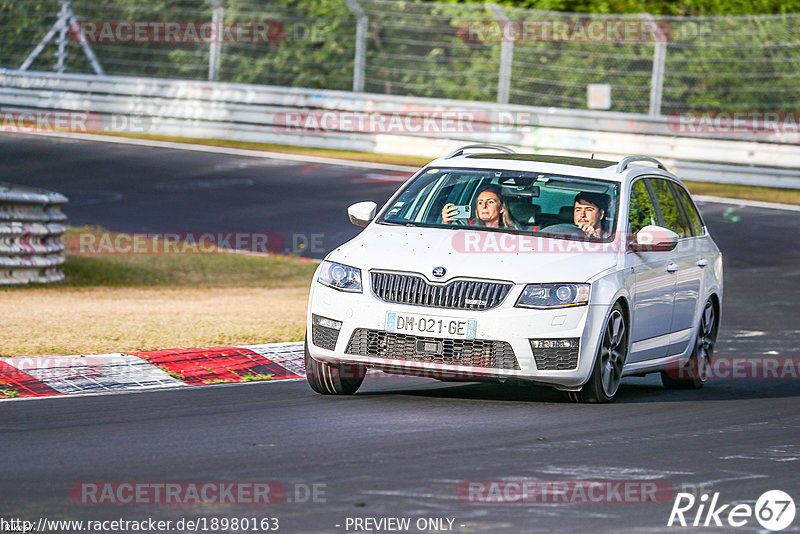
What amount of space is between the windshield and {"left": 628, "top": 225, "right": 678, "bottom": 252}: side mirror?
183 mm

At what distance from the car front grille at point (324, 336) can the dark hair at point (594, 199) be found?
6.61ft

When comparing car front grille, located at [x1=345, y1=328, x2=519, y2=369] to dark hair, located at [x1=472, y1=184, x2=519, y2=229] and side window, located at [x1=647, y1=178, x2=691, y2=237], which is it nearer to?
dark hair, located at [x1=472, y1=184, x2=519, y2=229]

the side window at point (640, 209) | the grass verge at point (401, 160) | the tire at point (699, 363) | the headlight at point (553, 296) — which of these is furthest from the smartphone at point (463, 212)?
the grass verge at point (401, 160)

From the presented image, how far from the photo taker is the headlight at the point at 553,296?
28.6 ft

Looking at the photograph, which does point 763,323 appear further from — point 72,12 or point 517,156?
point 72,12

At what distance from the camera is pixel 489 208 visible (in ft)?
31.9

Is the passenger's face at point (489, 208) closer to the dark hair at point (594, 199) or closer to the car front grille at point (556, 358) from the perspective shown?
the dark hair at point (594, 199)

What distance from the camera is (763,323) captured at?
579 inches

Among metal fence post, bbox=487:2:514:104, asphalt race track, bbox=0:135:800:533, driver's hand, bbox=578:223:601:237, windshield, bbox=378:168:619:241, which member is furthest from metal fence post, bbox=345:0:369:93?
driver's hand, bbox=578:223:601:237

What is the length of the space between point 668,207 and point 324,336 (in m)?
3.18

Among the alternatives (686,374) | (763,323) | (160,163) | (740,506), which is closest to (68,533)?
(740,506)

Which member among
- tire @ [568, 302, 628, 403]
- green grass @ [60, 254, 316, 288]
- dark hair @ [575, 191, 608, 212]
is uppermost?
dark hair @ [575, 191, 608, 212]

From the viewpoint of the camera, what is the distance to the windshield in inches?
381

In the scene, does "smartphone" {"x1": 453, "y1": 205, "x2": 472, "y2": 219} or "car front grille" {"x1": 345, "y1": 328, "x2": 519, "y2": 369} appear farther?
"smartphone" {"x1": 453, "y1": 205, "x2": 472, "y2": 219}
